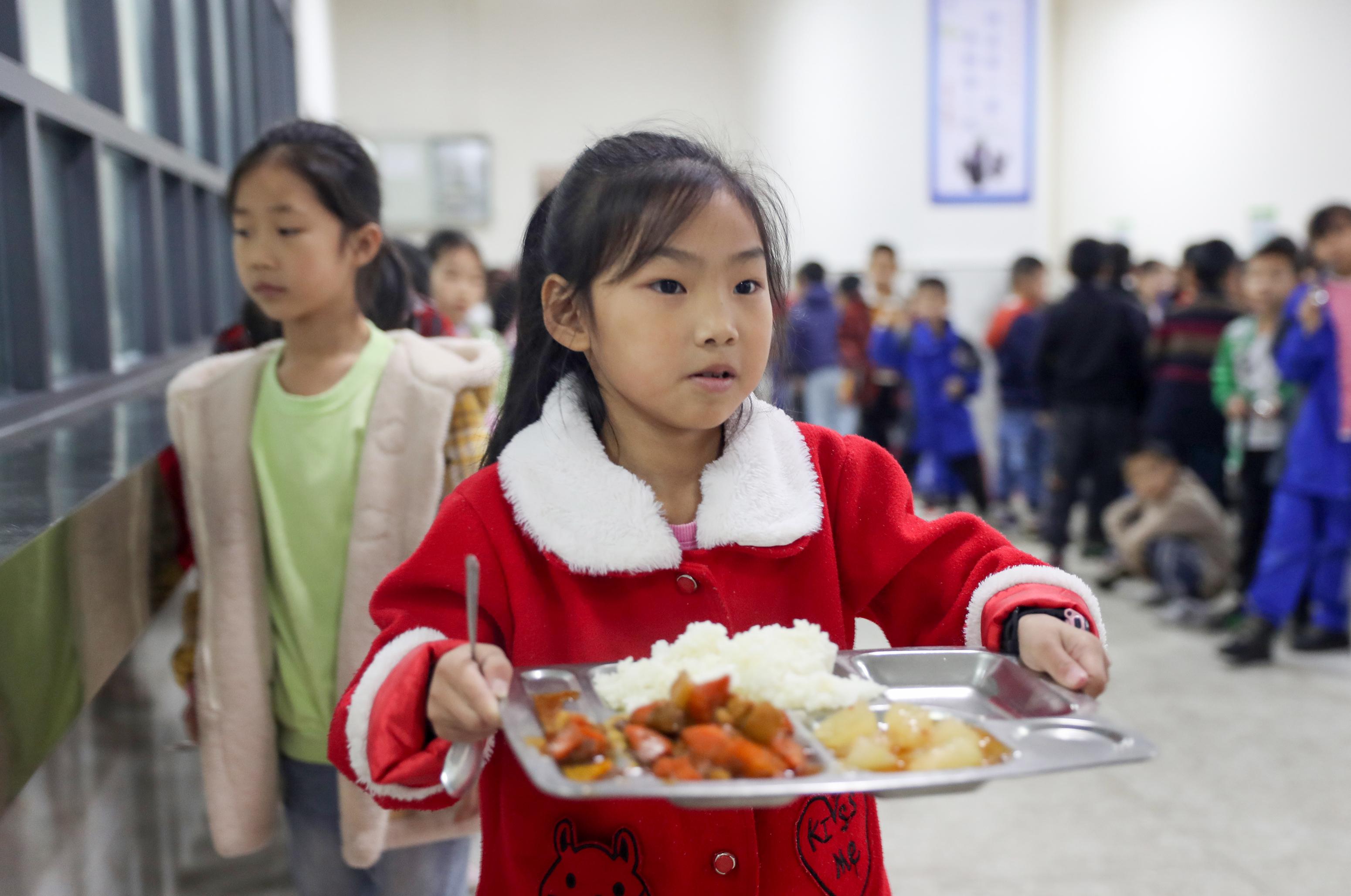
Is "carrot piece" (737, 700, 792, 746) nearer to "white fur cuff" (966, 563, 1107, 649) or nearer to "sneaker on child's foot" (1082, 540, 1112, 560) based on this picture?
"white fur cuff" (966, 563, 1107, 649)

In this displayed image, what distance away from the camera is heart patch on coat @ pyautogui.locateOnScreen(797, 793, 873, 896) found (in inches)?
46.0

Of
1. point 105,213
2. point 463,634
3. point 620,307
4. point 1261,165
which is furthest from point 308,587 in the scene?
point 1261,165

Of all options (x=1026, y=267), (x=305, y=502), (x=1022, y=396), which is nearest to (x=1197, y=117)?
(x=1026, y=267)

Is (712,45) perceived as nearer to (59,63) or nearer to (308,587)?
(59,63)

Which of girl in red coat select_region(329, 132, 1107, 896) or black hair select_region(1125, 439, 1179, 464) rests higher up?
girl in red coat select_region(329, 132, 1107, 896)

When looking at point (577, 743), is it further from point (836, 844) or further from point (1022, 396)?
point (1022, 396)

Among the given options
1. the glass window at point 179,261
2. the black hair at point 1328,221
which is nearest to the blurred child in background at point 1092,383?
the black hair at point 1328,221

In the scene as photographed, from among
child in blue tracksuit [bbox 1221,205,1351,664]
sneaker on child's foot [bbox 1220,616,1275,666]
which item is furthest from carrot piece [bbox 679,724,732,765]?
sneaker on child's foot [bbox 1220,616,1275,666]

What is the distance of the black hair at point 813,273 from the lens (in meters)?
7.61

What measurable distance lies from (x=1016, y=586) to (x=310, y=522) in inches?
44.0

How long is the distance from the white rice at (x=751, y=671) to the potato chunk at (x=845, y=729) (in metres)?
0.03

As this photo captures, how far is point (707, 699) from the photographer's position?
0.91 metres

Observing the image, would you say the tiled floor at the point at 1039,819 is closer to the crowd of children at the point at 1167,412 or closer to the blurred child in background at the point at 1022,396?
the crowd of children at the point at 1167,412

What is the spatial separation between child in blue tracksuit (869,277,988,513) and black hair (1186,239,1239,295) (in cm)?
173
